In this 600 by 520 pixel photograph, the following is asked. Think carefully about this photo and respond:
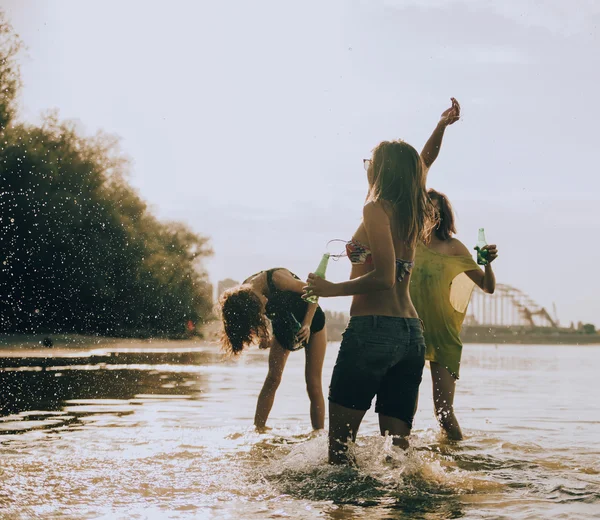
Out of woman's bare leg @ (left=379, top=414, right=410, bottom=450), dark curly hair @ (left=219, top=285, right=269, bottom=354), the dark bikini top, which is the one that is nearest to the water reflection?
dark curly hair @ (left=219, top=285, right=269, bottom=354)

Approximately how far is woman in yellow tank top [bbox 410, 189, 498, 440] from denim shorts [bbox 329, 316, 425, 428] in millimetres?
1836

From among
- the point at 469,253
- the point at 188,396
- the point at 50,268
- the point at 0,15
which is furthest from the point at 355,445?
the point at 50,268

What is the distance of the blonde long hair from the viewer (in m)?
4.40

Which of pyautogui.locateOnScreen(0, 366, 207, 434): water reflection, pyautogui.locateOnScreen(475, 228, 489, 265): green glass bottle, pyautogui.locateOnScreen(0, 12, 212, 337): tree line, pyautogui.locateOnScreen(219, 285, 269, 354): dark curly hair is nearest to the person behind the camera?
pyautogui.locateOnScreen(475, 228, 489, 265): green glass bottle

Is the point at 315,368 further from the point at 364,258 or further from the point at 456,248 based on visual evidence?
the point at 364,258

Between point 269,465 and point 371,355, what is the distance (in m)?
1.56

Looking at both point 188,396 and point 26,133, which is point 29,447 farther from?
point 26,133

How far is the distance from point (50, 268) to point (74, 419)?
1304 inches

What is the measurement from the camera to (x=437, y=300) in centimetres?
637

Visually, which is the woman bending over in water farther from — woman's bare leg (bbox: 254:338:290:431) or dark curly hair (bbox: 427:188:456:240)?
dark curly hair (bbox: 427:188:456:240)

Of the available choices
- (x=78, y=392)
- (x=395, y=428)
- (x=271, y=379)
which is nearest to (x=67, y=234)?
(x=78, y=392)

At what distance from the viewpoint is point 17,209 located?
1464 inches

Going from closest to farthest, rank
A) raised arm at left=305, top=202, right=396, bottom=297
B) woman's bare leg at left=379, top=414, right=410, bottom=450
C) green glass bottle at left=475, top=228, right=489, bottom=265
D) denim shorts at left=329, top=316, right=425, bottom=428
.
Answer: raised arm at left=305, top=202, right=396, bottom=297, denim shorts at left=329, top=316, right=425, bottom=428, woman's bare leg at left=379, top=414, right=410, bottom=450, green glass bottle at left=475, top=228, right=489, bottom=265

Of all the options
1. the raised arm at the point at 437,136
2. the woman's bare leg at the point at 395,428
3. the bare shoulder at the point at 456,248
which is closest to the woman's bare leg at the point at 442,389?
the bare shoulder at the point at 456,248
